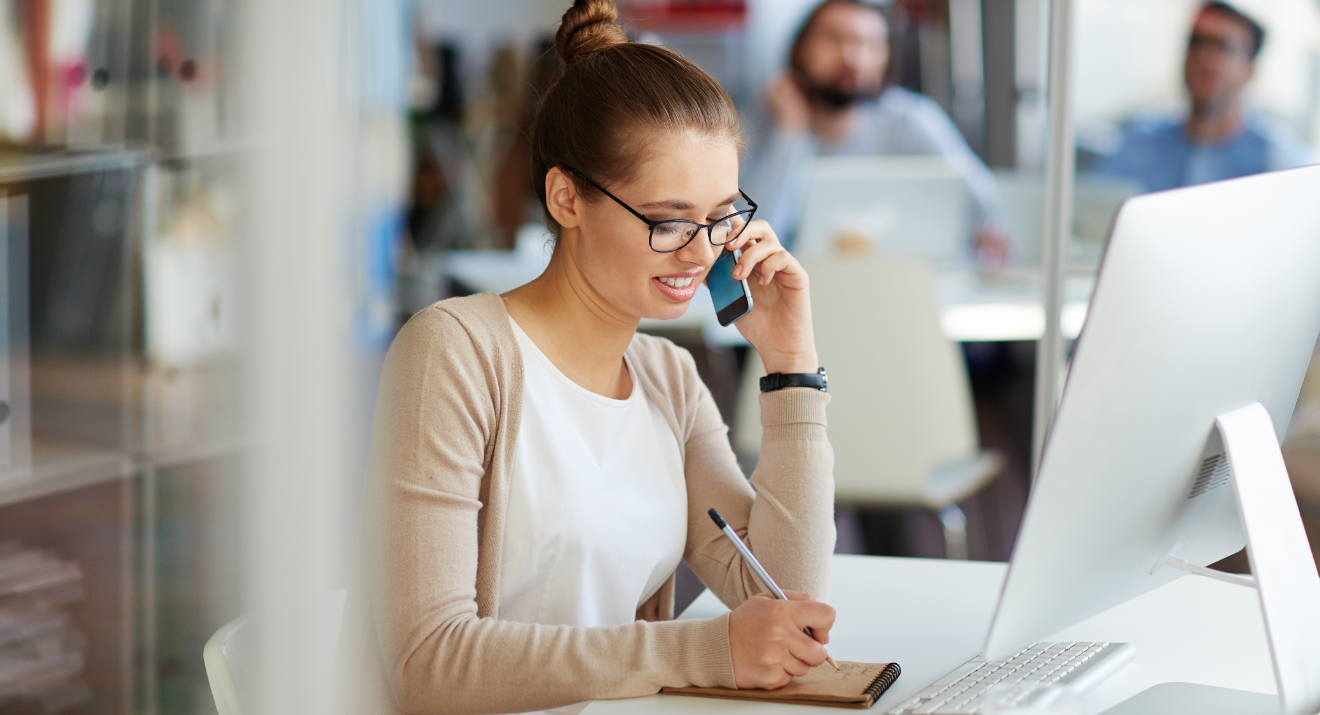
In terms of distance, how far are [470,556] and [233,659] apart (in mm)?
466

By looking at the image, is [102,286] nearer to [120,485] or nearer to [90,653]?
[120,485]

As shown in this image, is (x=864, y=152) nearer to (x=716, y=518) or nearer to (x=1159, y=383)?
(x=716, y=518)

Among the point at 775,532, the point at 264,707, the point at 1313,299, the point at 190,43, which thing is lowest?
the point at 775,532

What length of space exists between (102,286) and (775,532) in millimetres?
732

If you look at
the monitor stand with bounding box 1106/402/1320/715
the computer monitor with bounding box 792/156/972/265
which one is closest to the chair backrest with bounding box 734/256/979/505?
the computer monitor with bounding box 792/156/972/265

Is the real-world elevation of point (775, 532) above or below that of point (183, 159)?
below

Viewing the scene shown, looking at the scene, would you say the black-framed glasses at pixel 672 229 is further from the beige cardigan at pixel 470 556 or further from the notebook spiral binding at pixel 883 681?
the notebook spiral binding at pixel 883 681

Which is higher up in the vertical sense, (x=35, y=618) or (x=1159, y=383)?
(x=1159, y=383)

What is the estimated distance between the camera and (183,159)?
3.02ft

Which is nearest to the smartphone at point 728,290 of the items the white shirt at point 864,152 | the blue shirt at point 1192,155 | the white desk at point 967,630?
the white desk at point 967,630

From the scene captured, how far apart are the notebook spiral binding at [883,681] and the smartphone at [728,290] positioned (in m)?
0.41

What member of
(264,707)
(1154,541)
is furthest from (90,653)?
(1154,541)

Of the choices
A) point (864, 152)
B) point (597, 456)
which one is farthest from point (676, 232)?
point (864, 152)

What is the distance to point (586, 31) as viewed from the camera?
125 centimetres
